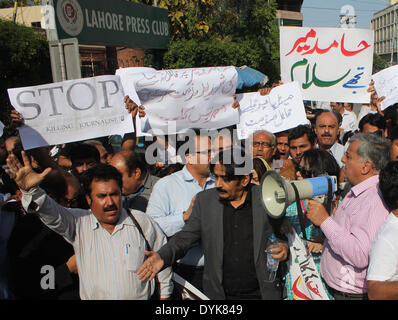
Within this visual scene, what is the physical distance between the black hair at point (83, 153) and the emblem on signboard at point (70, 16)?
75.7 inches

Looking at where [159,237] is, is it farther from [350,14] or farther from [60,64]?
[350,14]

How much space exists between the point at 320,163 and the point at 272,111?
1965mm

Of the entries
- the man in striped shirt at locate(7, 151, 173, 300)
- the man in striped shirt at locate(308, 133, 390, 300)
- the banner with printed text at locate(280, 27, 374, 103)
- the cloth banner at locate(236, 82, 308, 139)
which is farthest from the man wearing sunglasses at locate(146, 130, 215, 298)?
the banner with printed text at locate(280, 27, 374, 103)

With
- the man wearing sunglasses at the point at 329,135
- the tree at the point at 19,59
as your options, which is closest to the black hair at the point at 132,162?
the man wearing sunglasses at the point at 329,135

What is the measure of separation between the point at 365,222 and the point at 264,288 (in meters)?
0.70

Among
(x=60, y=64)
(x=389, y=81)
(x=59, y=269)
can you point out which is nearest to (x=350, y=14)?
(x=389, y=81)

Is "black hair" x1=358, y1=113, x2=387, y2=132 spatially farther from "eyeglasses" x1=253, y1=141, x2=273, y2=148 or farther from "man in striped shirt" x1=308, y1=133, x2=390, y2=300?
"man in striped shirt" x1=308, y1=133, x2=390, y2=300

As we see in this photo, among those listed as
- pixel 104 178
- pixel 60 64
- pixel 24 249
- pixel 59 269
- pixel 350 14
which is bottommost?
pixel 59 269

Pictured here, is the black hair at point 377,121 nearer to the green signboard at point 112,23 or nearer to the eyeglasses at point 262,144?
the eyeglasses at point 262,144

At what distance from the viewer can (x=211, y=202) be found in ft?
7.97

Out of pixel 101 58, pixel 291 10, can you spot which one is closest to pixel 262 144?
pixel 101 58

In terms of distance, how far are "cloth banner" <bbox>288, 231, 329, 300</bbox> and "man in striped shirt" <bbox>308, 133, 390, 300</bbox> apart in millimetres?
72

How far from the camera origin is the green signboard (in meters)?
4.95

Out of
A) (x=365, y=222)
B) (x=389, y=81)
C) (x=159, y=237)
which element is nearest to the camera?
(x=365, y=222)
